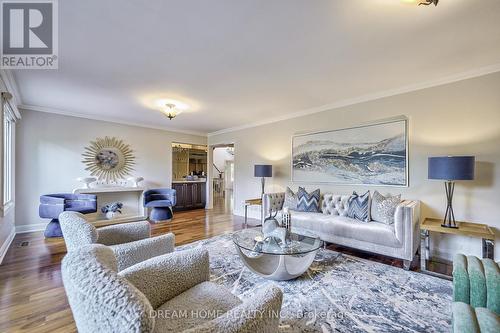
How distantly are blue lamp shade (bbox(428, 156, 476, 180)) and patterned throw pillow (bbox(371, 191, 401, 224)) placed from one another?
653mm

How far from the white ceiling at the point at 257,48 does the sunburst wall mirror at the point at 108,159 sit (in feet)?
4.78

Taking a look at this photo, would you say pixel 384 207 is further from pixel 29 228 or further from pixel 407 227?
pixel 29 228

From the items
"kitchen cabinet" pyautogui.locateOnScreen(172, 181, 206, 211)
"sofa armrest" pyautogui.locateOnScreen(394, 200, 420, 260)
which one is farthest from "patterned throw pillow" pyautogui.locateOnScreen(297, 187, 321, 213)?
"kitchen cabinet" pyautogui.locateOnScreen(172, 181, 206, 211)

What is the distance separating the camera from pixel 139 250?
1930 millimetres

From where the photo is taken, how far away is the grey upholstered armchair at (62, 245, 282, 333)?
0.66 metres

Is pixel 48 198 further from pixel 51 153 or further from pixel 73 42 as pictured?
pixel 73 42

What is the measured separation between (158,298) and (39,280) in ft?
7.21

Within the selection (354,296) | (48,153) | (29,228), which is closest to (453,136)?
(354,296)

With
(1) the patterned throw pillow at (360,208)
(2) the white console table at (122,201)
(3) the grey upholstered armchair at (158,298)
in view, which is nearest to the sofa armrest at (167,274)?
(3) the grey upholstered armchair at (158,298)

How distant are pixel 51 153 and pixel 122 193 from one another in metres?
1.64

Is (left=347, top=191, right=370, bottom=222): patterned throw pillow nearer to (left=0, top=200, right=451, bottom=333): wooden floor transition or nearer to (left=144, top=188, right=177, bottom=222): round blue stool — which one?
(left=0, top=200, right=451, bottom=333): wooden floor transition

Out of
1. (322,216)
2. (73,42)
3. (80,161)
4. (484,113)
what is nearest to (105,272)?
(73,42)

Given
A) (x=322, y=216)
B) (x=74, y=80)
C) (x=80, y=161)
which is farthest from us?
(x=80, y=161)

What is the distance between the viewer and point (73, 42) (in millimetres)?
2238
